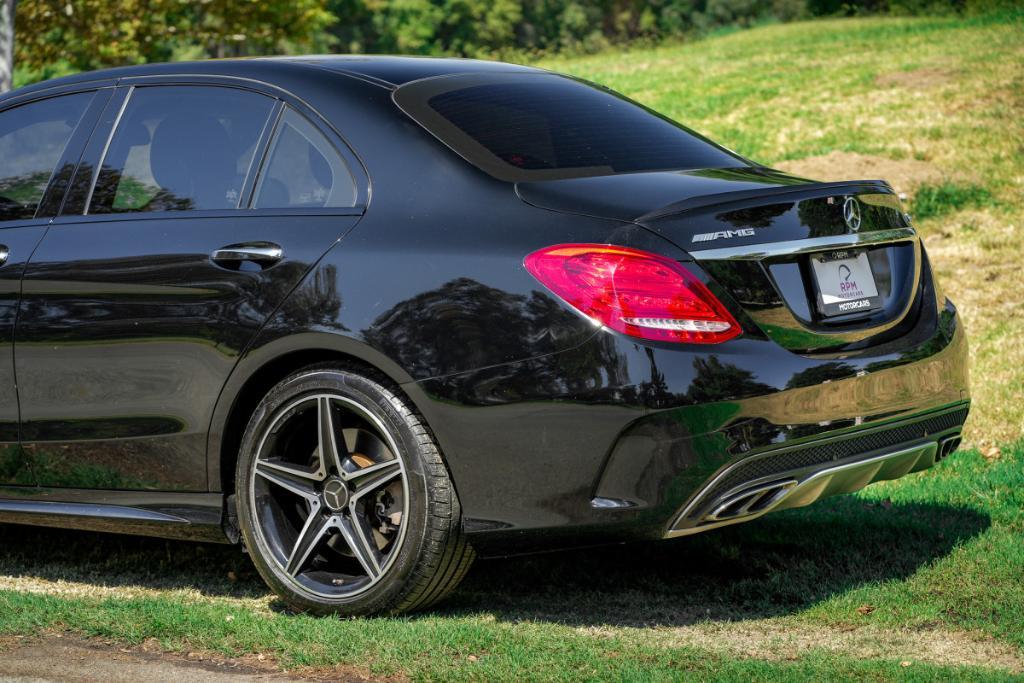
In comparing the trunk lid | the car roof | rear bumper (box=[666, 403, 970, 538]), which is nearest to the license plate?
the trunk lid

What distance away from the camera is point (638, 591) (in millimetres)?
5055

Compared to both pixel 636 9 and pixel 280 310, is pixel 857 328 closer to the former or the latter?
pixel 280 310

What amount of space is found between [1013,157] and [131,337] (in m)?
11.8

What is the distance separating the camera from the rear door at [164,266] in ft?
15.2

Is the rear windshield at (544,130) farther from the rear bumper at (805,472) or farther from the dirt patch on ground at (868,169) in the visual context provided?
the dirt patch on ground at (868,169)

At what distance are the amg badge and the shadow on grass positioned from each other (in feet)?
4.44

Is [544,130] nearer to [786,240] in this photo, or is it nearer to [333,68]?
[333,68]

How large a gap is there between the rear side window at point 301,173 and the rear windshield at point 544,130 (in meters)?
0.31

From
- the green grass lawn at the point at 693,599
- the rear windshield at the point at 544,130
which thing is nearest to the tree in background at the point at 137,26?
the green grass lawn at the point at 693,599

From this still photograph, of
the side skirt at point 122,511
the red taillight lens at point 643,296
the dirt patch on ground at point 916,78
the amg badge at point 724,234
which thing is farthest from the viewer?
the dirt patch on ground at point 916,78

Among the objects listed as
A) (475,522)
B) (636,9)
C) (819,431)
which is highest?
(819,431)

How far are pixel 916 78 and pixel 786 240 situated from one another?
54.8 feet

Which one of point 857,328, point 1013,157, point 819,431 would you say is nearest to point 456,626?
point 819,431

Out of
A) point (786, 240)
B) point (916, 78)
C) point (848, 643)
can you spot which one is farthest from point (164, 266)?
point (916, 78)
